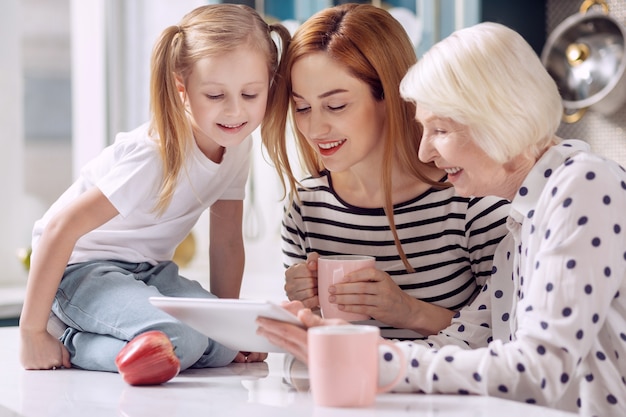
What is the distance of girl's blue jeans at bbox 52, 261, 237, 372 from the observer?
1.44 metres

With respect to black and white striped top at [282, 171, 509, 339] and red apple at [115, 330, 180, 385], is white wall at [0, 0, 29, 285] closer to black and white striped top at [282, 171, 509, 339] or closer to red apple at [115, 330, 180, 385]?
black and white striped top at [282, 171, 509, 339]

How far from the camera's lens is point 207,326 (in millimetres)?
1266

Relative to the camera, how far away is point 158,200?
5.42 ft

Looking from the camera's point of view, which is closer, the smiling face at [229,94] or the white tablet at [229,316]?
the white tablet at [229,316]

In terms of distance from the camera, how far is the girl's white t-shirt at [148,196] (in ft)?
5.32

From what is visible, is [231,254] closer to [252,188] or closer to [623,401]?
[623,401]

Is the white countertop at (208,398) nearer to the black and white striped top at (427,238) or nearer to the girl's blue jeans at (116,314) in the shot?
the girl's blue jeans at (116,314)

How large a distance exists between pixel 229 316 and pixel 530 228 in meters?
0.43

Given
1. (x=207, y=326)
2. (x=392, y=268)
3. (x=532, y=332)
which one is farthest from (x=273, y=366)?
(x=532, y=332)

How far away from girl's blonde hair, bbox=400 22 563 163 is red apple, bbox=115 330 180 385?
0.53 metres

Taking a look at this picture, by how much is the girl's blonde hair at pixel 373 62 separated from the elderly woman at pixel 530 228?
1.14 feet

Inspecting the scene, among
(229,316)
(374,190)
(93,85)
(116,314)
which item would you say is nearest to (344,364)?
(229,316)

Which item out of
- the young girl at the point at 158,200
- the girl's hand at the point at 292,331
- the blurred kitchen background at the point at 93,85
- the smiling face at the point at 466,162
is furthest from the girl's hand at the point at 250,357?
the blurred kitchen background at the point at 93,85

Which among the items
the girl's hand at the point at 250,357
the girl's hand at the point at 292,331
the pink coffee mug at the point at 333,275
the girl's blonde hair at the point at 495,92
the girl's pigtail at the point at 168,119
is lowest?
the girl's hand at the point at 250,357
